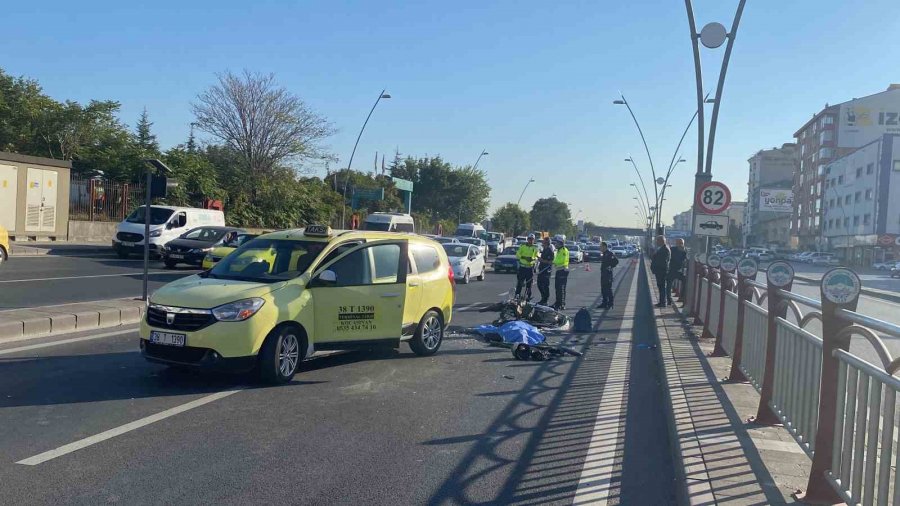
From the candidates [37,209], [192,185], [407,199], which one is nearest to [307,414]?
[37,209]

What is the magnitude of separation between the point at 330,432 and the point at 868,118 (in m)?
97.3

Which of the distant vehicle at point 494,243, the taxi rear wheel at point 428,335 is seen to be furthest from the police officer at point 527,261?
the distant vehicle at point 494,243

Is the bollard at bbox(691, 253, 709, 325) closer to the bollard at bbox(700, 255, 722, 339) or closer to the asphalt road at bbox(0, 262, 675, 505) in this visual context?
the bollard at bbox(700, 255, 722, 339)

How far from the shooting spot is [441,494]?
4.85m

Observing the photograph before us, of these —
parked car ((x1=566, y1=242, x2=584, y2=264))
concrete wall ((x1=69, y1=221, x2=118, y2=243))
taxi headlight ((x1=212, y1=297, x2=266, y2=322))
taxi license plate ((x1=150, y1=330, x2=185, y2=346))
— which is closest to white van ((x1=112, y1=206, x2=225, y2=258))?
concrete wall ((x1=69, y1=221, x2=118, y2=243))

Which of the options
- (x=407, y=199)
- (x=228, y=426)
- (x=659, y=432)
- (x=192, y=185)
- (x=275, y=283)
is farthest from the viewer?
(x=407, y=199)

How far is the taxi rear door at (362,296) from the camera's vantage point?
847 centimetres

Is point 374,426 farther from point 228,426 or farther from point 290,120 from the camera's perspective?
point 290,120

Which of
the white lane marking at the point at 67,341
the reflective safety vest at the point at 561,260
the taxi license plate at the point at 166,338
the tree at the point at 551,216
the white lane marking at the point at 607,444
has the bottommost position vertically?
the white lane marking at the point at 67,341

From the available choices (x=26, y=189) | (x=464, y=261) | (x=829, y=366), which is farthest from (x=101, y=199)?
(x=829, y=366)

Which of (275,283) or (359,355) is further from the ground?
(275,283)

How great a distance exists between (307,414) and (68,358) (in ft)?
12.2

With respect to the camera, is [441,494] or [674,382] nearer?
[441,494]

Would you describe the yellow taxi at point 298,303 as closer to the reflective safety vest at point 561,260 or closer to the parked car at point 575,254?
the reflective safety vest at point 561,260
